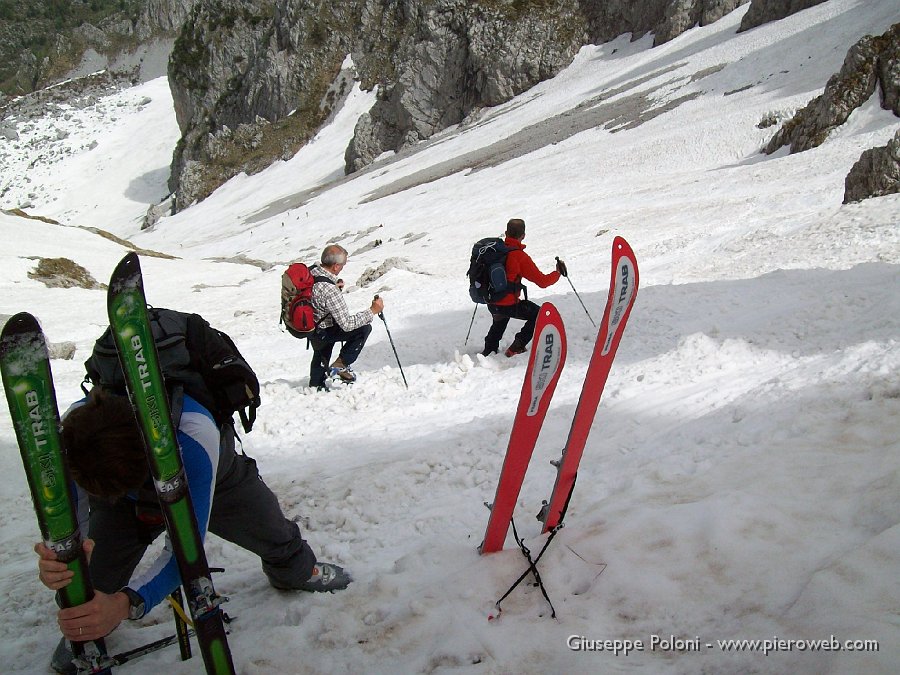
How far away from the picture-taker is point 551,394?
3.40 meters

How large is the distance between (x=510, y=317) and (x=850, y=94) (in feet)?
73.2

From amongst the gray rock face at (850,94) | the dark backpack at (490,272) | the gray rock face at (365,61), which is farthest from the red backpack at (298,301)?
the gray rock face at (365,61)

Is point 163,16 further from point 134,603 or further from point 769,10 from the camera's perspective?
point 134,603

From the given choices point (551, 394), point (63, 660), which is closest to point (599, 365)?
point (551, 394)

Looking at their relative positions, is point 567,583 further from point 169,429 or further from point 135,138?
point 135,138

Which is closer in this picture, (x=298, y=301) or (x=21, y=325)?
(x=21, y=325)

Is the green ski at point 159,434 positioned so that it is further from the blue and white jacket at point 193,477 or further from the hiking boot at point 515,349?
the hiking boot at point 515,349

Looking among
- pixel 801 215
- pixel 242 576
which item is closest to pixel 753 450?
pixel 242 576

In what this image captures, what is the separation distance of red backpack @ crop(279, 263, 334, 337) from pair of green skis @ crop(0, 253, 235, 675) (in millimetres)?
4752

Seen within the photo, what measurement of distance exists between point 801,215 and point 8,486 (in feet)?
52.6

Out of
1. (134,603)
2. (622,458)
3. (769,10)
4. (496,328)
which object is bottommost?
(622,458)

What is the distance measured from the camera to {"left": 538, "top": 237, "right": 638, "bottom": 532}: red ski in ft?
11.9

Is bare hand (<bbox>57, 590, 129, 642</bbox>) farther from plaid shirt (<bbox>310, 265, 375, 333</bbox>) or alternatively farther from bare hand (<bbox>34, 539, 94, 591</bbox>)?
plaid shirt (<bbox>310, 265, 375, 333</bbox>)

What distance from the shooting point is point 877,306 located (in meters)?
7.22
